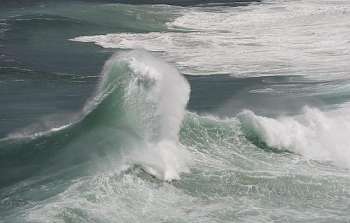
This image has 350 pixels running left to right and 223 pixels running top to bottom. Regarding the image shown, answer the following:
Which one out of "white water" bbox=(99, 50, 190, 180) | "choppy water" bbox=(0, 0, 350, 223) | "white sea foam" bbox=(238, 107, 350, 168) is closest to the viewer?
"choppy water" bbox=(0, 0, 350, 223)

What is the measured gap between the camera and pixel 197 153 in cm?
1619

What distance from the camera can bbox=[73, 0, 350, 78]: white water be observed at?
2930 centimetres

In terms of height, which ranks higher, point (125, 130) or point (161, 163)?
point (125, 130)

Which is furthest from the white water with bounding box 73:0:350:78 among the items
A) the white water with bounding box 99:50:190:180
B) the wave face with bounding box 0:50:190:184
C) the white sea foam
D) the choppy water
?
the wave face with bounding box 0:50:190:184

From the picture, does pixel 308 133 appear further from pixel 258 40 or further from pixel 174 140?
pixel 258 40

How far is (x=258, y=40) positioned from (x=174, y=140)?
67.6 feet

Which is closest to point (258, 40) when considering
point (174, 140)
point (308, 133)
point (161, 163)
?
point (308, 133)

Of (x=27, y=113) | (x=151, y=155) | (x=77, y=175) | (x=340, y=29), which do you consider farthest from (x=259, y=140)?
(x=340, y=29)

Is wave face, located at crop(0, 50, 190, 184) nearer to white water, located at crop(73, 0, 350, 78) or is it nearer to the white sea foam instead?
the white sea foam

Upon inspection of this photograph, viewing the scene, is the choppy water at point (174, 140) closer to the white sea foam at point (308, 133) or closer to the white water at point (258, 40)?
the white sea foam at point (308, 133)

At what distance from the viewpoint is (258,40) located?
1421 inches

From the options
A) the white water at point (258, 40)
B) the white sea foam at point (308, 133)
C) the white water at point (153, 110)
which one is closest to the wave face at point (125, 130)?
the white water at point (153, 110)

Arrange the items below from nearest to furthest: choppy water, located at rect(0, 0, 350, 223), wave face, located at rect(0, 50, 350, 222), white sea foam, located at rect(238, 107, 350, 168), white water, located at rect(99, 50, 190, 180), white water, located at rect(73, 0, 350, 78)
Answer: wave face, located at rect(0, 50, 350, 222) < choppy water, located at rect(0, 0, 350, 223) < white water, located at rect(99, 50, 190, 180) < white sea foam, located at rect(238, 107, 350, 168) < white water, located at rect(73, 0, 350, 78)

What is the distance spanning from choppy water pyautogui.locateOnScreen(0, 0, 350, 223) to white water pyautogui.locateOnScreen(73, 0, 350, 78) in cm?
23
